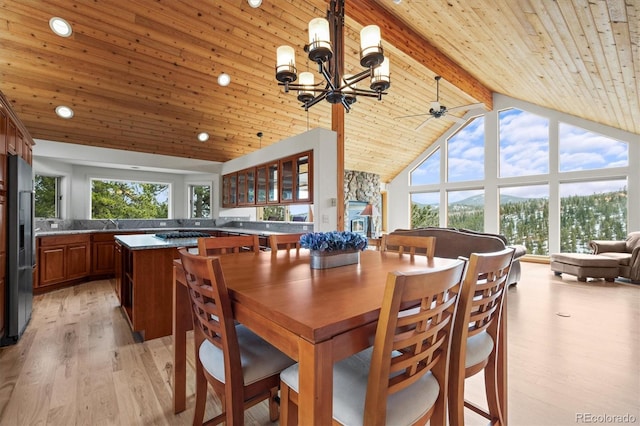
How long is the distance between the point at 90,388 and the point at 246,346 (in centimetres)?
142

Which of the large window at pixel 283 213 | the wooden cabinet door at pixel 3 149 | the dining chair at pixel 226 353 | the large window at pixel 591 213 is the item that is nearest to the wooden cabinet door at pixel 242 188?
the large window at pixel 283 213

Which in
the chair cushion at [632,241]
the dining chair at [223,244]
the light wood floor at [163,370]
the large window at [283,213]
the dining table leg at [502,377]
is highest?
the large window at [283,213]

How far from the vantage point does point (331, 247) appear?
5.32ft

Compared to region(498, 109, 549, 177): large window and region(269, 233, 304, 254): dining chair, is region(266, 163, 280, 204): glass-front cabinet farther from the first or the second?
region(498, 109, 549, 177): large window

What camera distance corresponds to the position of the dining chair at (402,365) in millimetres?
853


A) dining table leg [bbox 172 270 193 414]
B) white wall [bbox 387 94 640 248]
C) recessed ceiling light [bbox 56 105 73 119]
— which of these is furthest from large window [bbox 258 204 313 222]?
dining table leg [bbox 172 270 193 414]

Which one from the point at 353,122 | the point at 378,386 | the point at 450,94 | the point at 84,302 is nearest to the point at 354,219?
the point at 353,122

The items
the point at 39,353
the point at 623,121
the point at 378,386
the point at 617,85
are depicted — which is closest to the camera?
the point at 378,386

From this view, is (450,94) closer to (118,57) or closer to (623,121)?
(623,121)

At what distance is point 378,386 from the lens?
2.85 feet

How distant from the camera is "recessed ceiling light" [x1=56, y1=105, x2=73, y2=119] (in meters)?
4.07

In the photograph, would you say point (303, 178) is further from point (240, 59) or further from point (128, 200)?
point (128, 200)

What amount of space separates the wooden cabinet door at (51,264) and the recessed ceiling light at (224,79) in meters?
Answer: 3.46

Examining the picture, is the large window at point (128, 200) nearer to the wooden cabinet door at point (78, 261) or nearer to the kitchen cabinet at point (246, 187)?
the wooden cabinet door at point (78, 261)
